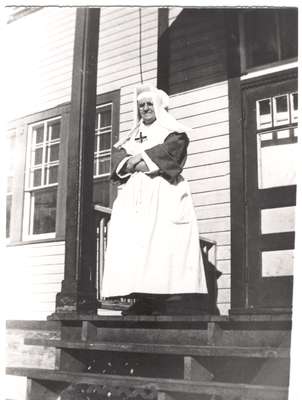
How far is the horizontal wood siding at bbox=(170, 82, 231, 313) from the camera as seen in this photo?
508 cm

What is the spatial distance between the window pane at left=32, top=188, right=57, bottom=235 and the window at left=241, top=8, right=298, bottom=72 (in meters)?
2.78

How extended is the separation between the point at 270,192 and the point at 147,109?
1566mm

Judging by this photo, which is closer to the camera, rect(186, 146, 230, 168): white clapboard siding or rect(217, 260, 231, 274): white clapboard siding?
rect(217, 260, 231, 274): white clapboard siding

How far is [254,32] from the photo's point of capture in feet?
17.5

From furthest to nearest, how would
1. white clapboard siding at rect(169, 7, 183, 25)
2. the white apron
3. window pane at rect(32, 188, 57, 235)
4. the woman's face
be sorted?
window pane at rect(32, 188, 57, 235), white clapboard siding at rect(169, 7, 183, 25), the woman's face, the white apron

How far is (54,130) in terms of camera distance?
6.70m

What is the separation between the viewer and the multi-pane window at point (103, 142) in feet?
20.4

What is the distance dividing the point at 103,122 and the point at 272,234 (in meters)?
2.68

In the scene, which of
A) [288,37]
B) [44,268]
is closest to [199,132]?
[288,37]

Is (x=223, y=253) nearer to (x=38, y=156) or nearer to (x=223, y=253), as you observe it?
(x=223, y=253)

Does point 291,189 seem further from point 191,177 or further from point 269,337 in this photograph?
point 269,337

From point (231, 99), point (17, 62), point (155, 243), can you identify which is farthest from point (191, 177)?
point (17, 62)

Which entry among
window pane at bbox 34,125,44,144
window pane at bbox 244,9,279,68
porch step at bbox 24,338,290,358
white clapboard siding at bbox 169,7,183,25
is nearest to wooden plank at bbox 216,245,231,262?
window pane at bbox 244,9,279,68

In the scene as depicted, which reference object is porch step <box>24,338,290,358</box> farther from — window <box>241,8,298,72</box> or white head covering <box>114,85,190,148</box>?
window <box>241,8,298,72</box>
